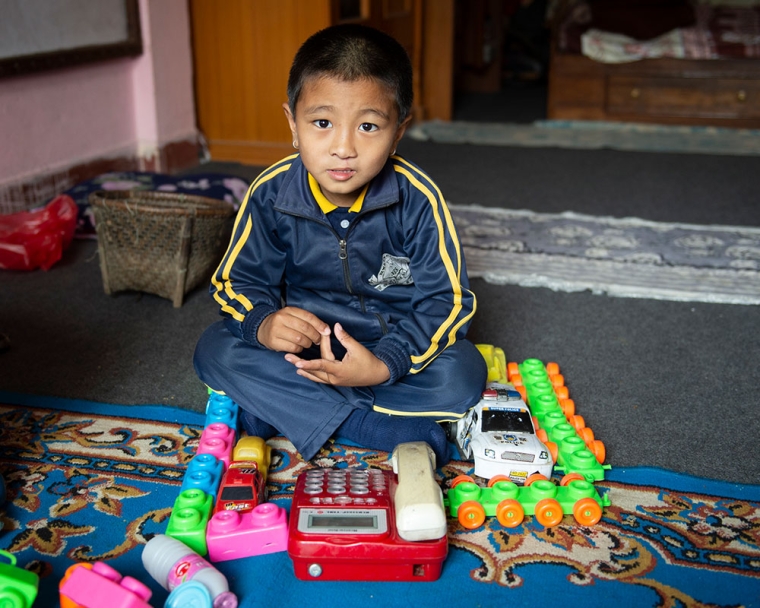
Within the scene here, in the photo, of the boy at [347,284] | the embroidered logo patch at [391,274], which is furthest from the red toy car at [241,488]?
the embroidered logo patch at [391,274]

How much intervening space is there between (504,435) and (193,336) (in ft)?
2.39

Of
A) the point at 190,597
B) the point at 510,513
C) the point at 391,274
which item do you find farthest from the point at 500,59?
the point at 190,597

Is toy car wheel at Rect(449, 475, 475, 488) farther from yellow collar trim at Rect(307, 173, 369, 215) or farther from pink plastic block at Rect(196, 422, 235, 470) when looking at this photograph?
yellow collar trim at Rect(307, 173, 369, 215)

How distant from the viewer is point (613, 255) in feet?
6.34

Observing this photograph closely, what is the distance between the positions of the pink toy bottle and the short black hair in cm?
59

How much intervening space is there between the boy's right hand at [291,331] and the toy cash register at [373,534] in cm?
23

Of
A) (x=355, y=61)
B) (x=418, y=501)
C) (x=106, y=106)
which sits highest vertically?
(x=355, y=61)

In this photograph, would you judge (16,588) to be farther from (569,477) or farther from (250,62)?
(250,62)

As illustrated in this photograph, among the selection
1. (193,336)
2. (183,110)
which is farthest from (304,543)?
(183,110)

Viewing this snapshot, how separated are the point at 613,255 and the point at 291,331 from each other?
3.77 feet

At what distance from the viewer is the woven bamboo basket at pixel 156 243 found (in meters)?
1.55

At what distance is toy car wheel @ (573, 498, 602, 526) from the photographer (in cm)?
93

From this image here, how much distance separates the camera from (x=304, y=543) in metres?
0.81

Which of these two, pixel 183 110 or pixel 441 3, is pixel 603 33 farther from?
pixel 183 110
